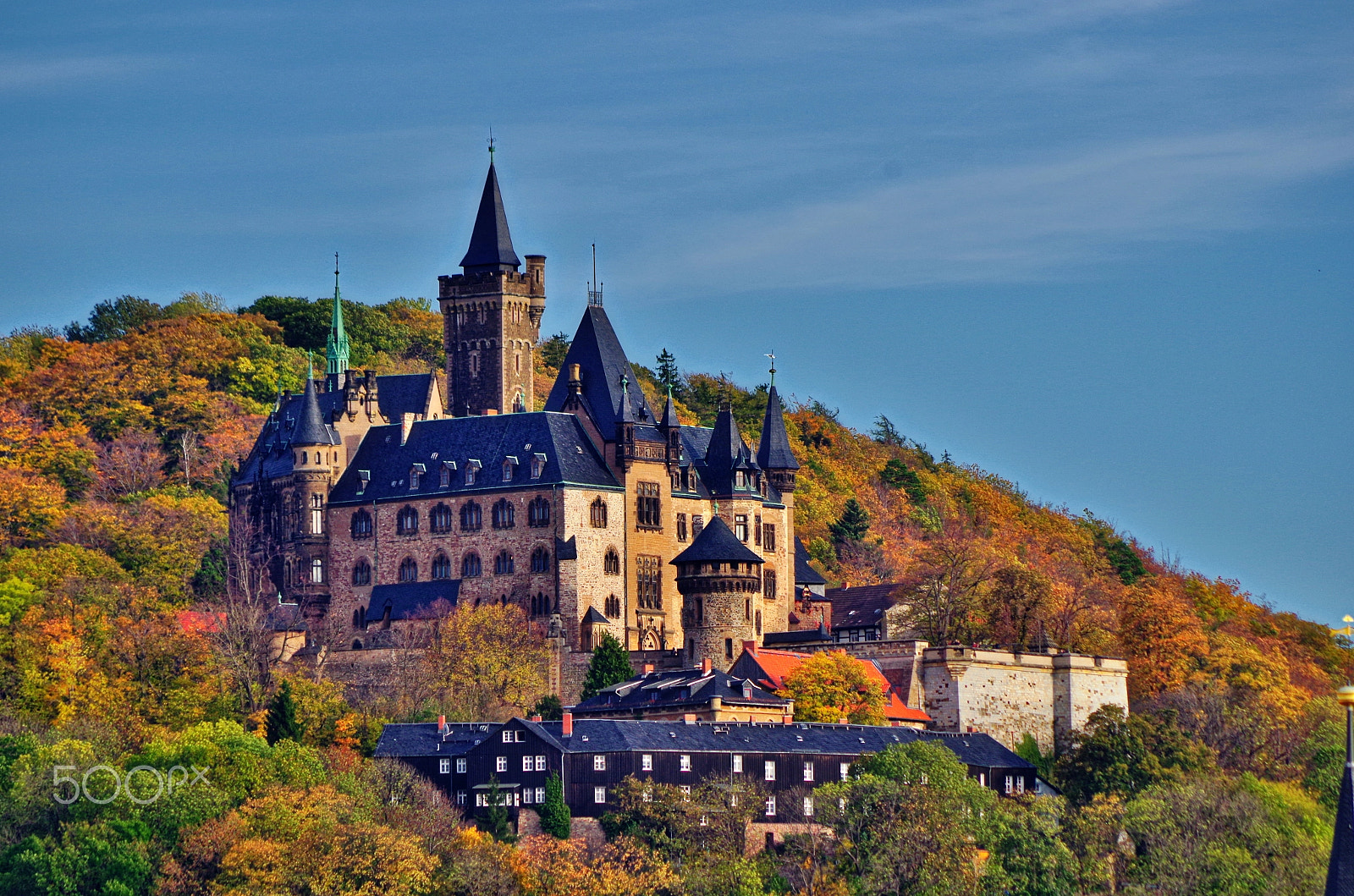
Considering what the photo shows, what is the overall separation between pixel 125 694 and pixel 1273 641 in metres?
56.4

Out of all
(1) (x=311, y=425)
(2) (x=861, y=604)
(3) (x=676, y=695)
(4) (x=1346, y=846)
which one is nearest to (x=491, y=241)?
(1) (x=311, y=425)

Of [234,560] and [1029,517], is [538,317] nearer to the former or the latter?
[234,560]

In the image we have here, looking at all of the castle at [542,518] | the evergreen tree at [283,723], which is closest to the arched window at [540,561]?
the castle at [542,518]

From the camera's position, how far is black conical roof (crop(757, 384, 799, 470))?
111156mm

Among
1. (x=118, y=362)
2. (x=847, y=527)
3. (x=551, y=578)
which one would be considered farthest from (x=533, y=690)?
(x=118, y=362)

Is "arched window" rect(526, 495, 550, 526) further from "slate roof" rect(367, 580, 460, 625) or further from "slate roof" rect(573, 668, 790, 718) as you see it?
"slate roof" rect(573, 668, 790, 718)

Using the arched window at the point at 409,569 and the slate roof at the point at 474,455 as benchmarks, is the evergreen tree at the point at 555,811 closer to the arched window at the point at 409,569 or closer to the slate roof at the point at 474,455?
the slate roof at the point at 474,455

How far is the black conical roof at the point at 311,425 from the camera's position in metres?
108

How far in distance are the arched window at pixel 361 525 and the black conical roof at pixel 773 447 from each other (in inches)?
645

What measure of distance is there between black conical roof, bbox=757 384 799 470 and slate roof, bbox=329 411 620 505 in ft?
29.4

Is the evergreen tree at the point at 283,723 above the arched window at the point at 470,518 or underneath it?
underneath

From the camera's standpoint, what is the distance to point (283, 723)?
9006 centimetres

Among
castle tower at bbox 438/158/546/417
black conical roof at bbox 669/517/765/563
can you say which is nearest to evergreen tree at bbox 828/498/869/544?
castle tower at bbox 438/158/546/417

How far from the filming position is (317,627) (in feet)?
348
